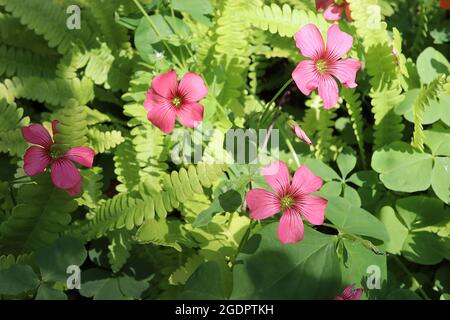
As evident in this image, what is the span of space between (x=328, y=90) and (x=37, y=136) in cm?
83

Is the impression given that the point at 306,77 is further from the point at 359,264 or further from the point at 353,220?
the point at 359,264

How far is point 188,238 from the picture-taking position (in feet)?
4.88

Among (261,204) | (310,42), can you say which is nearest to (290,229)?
(261,204)

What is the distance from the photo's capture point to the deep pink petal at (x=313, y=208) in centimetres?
128

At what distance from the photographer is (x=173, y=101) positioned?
55.9 inches

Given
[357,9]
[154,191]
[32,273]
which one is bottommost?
[32,273]

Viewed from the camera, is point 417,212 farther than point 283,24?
No

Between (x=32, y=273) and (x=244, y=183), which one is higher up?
(x=244, y=183)

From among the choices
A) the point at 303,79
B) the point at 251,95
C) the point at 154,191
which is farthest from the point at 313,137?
A: the point at 154,191

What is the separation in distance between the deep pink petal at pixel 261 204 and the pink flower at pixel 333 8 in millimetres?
845

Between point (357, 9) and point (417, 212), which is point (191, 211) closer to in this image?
point (417, 212)

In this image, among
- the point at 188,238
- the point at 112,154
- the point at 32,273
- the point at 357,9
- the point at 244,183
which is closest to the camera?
the point at 32,273

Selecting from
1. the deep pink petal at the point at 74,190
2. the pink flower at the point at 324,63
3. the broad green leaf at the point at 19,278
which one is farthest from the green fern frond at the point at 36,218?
the pink flower at the point at 324,63

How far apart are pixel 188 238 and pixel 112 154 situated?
59 centimetres
